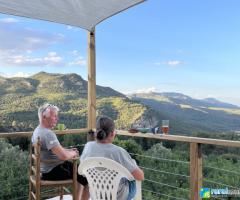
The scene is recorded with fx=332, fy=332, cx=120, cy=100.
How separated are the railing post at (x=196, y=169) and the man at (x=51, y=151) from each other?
120cm

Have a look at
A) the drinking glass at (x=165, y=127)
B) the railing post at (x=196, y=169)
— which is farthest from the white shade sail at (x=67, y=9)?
the railing post at (x=196, y=169)

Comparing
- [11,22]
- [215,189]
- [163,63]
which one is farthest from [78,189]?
[163,63]

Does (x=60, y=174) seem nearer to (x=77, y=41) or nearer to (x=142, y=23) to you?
(x=77, y=41)

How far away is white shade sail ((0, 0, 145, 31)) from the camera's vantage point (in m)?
3.56

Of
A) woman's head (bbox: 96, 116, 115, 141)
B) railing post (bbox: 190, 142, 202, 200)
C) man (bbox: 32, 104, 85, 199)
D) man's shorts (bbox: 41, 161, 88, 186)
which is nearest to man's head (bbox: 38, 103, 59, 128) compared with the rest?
man (bbox: 32, 104, 85, 199)

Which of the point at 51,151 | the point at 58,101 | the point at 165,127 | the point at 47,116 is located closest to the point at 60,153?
the point at 51,151

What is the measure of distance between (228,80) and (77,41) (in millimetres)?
3921

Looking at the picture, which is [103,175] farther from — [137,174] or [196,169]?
[196,169]

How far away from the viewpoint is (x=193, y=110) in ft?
19.5

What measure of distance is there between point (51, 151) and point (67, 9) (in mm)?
1598

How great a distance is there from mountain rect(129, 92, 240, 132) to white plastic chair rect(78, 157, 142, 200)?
8.97 feet

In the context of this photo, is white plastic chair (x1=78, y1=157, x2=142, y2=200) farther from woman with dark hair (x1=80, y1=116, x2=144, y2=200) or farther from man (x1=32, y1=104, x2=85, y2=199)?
man (x1=32, y1=104, x2=85, y2=199)

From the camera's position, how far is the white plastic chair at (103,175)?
2.41 metres

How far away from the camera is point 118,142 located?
15.5 feet
